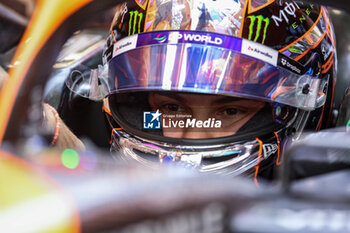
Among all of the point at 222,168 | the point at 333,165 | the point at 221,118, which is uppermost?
the point at 333,165

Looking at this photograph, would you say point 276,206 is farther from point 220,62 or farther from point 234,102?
point 234,102

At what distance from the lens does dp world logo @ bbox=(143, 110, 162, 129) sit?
1693mm

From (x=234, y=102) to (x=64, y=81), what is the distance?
0.82 metres

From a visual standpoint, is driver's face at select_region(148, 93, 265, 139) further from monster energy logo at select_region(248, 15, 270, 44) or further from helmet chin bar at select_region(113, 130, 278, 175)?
monster energy logo at select_region(248, 15, 270, 44)

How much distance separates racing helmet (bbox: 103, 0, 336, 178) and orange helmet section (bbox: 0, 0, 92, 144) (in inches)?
28.6

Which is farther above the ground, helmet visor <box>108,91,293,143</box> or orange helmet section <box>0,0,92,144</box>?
orange helmet section <box>0,0,92,144</box>

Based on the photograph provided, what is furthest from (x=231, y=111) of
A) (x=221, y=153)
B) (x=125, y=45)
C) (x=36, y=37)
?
(x=36, y=37)

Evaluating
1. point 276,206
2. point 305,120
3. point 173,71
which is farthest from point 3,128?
point 305,120

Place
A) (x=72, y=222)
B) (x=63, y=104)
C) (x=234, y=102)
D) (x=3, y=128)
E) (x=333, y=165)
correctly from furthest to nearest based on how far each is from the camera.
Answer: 1. (x=63, y=104)
2. (x=234, y=102)
3. (x=3, y=128)
4. (x=333, y=165)
5. (x=72, y=222)

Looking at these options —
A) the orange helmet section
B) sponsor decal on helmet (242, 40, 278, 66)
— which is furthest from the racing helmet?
the orange helmet section

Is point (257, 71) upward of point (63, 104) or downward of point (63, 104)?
upward

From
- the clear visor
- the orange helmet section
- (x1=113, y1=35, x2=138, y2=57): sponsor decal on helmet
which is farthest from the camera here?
(x1=113, y1=35, x2=138, y2=57): sponsor decal on helmet

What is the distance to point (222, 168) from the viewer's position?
1512 mm

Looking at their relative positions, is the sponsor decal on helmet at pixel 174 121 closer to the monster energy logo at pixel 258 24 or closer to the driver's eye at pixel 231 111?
the driver's eye at pixel 231 111
